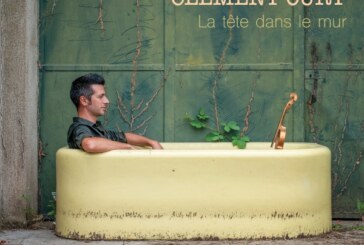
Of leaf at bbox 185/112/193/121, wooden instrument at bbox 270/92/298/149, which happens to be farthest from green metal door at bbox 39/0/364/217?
wooden instrument at bbox 270/92/298/149

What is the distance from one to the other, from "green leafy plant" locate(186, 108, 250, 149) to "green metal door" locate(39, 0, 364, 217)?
50 millimetres

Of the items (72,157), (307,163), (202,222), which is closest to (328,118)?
(307,163)

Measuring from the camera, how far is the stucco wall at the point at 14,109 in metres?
6.87

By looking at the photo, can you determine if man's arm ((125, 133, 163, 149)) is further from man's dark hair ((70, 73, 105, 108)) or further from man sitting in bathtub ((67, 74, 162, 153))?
man's dark hair ((70, 73, 105, 108))

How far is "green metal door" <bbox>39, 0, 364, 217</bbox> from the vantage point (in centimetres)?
725

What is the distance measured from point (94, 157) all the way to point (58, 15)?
1684 millimetres

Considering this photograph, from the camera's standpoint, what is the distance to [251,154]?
6.05 meters

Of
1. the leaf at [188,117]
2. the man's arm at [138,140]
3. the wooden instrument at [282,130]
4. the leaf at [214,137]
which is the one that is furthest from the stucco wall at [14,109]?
the wooden instrument at [282,130]

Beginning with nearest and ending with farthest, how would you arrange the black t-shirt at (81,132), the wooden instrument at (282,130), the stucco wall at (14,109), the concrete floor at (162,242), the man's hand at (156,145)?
the concrete floor at (162,242) → the black t-shirt at (81,132) → the wooden instrument at (282,130) → the man's hand at (156,145) → the stucco wall at (14,109)

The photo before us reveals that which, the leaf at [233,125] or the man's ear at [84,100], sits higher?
the man's ear at [84,100]

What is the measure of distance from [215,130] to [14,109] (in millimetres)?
1633

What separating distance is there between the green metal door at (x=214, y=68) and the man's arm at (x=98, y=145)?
1160 mm

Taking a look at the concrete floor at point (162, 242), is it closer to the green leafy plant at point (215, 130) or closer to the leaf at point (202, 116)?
the green leafy plant at point (215, 130)

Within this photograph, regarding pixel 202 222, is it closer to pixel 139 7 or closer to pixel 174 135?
pixel 174 135
